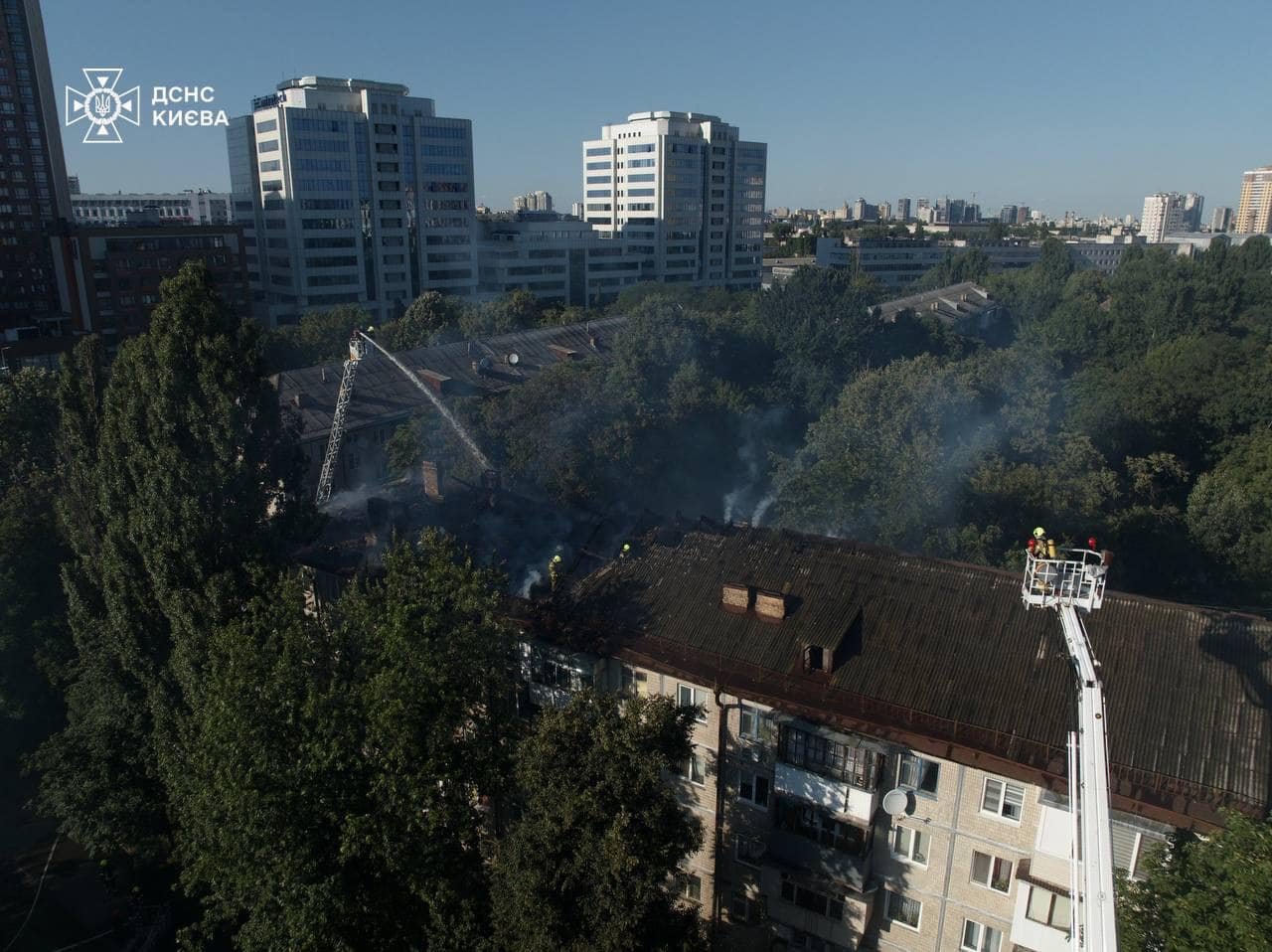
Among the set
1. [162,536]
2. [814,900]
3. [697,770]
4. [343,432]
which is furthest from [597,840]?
[343,432]

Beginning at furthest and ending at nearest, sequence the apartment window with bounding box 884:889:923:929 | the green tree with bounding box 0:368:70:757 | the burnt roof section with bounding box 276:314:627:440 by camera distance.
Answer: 1. the burnt roof section with bounding box 276:314:627:440
2. the green tree with bounding box 0:368:70:757
3. the apartment window with bounding box 884:889:923:929

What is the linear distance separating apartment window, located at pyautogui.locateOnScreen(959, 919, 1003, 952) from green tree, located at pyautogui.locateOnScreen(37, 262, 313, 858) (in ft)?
51.5

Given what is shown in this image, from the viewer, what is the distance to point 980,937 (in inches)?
610

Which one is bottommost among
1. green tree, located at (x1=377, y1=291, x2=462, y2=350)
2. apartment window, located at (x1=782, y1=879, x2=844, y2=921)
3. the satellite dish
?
apartment window, located at (x1=782, y1=879, x2=844, y2=921)

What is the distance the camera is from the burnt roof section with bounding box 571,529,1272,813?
531 inches

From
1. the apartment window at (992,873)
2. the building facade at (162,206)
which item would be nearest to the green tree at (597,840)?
the apartment window at (992,873)

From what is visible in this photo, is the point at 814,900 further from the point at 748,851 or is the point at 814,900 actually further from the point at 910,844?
the point at 910,844

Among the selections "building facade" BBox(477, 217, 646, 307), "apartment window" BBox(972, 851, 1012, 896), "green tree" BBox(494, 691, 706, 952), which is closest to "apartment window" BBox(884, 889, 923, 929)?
"apartment window" BBox(972, 851, 1012, 896)

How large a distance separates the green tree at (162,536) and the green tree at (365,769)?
11.2 ft

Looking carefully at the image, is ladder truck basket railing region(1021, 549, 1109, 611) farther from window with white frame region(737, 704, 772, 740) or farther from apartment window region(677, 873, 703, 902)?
apartment window region(677, 873, 703, 902)

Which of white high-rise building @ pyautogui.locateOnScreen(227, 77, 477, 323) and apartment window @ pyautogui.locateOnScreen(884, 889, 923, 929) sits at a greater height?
white high-rise building @ pyautogui.locateOnScreen(227, 77, 477, 323)

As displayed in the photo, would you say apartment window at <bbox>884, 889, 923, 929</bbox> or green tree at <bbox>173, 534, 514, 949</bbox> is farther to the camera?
apartment window at <bbox>884, 889, 923, 929</bbox>

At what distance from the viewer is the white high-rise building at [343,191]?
83250 mm

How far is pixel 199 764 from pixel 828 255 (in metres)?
126
